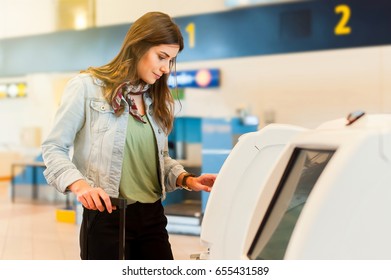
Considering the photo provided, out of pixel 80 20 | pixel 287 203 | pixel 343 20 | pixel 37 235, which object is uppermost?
pixel 80 20

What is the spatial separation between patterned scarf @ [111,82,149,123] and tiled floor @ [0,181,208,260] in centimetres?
214

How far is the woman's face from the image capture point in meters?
1.69

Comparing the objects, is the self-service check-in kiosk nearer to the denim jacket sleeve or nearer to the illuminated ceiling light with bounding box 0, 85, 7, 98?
the denim jacket sleeve

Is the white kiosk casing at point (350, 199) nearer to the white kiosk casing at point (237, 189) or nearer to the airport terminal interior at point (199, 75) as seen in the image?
the white kiosk casing at point (237, 189)

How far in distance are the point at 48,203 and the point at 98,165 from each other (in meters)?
6.69

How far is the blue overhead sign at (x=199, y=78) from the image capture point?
6965mm

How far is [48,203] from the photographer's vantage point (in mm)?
8109

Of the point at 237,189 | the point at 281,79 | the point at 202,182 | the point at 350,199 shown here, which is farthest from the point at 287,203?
the point at 281,79

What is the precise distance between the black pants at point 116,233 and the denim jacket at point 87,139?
0.08 meters

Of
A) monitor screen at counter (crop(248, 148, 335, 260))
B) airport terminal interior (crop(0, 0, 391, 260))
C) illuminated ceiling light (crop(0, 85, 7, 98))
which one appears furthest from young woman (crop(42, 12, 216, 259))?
illuminated ceiling light (crop(0, 85, 7, 98))

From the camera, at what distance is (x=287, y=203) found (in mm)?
1143

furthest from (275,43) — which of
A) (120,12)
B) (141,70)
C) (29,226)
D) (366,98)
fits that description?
(141,70)

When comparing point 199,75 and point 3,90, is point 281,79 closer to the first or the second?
point 199,75

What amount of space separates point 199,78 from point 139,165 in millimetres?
5412
